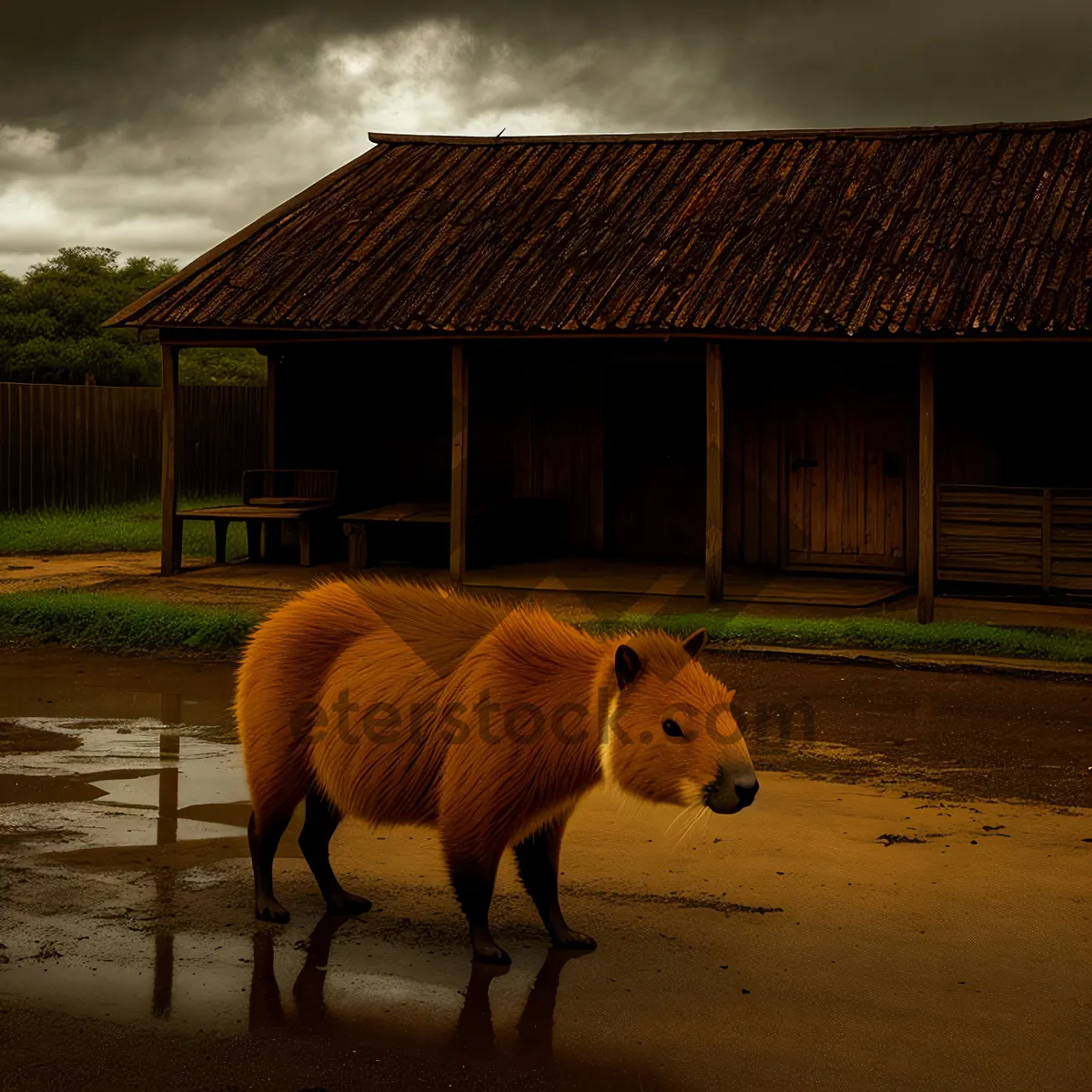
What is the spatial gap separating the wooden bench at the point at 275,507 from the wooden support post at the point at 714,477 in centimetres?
462

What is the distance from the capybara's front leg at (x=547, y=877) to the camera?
469 cm

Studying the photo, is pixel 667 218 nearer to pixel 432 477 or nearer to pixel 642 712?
pixel 432 477

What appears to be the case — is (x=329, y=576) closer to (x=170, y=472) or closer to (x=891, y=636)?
(x=891, y=636)

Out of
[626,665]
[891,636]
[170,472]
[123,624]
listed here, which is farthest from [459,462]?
[626,665]

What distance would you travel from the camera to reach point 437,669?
4.69m

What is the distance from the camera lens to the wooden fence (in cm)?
2216

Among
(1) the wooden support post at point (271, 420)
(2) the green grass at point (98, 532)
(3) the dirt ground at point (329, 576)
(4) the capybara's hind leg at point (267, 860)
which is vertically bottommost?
(4) the capybara's hind leg at point (267, 860)

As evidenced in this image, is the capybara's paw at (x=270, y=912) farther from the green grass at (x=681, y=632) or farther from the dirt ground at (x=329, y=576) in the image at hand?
the dirt ground at (x=329, y=576)

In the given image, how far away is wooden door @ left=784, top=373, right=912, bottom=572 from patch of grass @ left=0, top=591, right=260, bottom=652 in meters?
6.56

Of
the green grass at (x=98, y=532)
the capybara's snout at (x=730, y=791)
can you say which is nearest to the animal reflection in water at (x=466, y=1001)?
the capybara's snout at (x=730, y=791)

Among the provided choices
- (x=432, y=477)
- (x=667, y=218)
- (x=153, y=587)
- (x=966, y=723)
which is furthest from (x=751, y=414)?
(x=966, y=723)

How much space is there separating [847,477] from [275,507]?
6.18 m

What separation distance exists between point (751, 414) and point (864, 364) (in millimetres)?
1339

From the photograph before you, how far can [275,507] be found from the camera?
1590 cm
